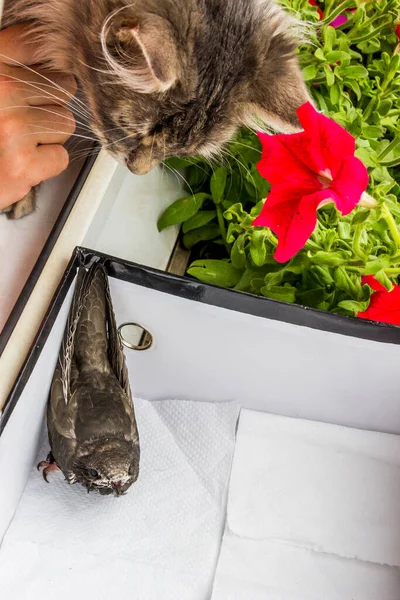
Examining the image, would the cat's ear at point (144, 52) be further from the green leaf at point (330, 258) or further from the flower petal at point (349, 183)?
the green leaf at point (330, 258)

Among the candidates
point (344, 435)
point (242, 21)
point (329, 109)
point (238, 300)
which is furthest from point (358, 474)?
point (242, 21)

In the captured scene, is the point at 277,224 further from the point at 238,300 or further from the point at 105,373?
the point at 105,373

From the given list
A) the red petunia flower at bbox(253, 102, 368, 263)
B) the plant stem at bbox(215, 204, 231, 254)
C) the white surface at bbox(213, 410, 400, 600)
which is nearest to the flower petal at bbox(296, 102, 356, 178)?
the red petunia flower at bbox(253, 102, 368, 263)

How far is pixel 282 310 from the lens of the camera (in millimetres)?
878

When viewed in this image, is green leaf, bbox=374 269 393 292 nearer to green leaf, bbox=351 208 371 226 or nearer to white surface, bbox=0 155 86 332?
green leaf, bbox=351 208 371 226

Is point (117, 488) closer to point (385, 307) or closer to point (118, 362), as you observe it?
point (118, 362)

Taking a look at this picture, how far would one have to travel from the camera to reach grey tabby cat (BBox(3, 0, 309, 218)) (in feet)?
2.52

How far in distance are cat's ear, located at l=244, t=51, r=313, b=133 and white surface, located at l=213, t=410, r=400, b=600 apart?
1.70 feet

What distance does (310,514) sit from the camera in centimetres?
108

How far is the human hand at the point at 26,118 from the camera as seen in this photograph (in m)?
0.92

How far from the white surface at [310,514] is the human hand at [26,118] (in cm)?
55

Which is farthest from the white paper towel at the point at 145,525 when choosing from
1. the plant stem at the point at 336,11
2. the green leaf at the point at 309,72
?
the plant stem at the point at 336,11

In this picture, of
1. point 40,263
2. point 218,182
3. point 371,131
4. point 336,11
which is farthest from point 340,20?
point 40,263

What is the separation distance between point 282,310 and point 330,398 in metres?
0.27
